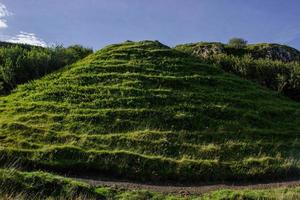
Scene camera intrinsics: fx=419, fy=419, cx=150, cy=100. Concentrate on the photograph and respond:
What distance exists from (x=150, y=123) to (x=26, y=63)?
2027 cm

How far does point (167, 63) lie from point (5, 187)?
93.8ft

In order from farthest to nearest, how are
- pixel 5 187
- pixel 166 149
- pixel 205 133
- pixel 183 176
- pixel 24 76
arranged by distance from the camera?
pixel 24 76, pixel 205 133, pixel 166 149, pixel 183 176, pixel 5 187

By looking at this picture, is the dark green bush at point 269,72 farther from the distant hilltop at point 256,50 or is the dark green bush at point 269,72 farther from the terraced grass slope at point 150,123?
the distant hilltop at point 256,50

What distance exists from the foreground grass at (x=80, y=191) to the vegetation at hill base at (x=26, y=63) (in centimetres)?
2388

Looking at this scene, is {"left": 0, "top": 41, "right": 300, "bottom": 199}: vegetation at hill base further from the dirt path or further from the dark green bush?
the dark green bush

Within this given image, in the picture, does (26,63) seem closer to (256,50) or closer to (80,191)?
(80,191)

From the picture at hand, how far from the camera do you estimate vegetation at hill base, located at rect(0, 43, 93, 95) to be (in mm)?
42703

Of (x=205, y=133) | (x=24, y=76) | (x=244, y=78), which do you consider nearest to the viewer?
(x=205, y=133)

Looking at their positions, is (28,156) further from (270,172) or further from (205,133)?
(270,172)

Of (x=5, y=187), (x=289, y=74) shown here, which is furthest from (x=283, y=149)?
(x=289, y=74)

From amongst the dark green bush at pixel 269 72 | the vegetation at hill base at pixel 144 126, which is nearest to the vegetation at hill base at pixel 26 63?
the vegetation at hill base at pixel 144 126

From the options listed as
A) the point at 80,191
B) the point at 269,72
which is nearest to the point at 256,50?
the point at 269,72

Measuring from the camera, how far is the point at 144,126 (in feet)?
101

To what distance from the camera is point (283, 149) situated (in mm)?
28781
